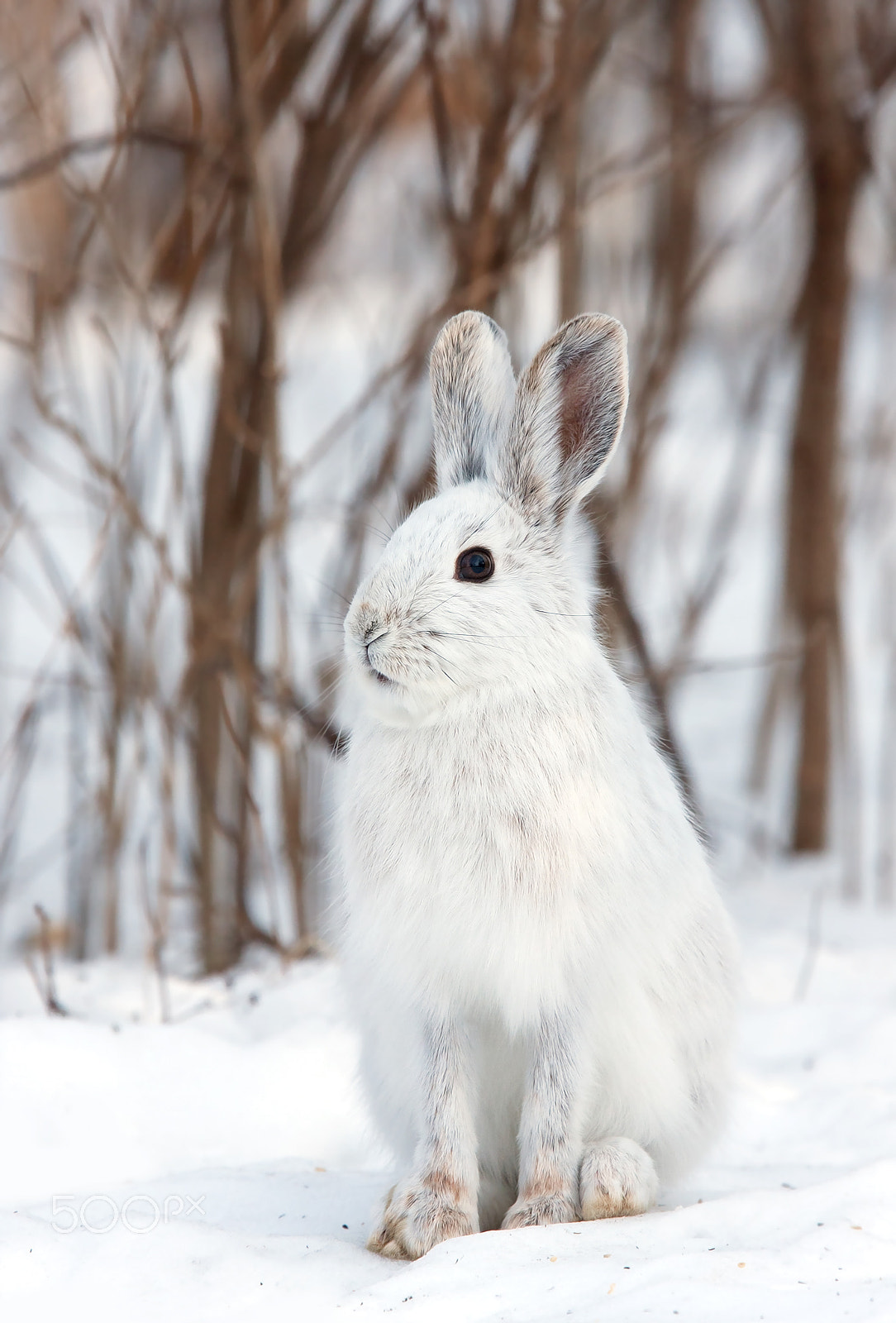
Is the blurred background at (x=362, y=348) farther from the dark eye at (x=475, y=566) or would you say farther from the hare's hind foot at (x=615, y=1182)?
the hare's hind foot at (x=615, y=1182)

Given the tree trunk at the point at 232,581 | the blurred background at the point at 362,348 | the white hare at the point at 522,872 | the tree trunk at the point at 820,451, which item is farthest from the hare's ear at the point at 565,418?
the tree trunk at the point at 820,451

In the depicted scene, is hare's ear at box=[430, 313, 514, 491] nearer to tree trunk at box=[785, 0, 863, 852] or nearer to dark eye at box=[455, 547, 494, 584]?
dark eye at box=[455, 547, 494, 584]

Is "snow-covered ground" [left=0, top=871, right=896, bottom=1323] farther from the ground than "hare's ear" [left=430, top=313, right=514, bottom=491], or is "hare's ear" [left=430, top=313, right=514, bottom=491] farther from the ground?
"hare's ear" [left=430, top=313, right=514, bottom=491]

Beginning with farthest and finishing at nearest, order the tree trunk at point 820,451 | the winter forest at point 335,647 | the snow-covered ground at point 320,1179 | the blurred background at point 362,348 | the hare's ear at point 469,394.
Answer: the tree trunk at point 820,451 < the blurred background at point 362,348 < the hare's ear at point 469,394 < the winter forest at point 335,647 < the snow-covered ground at point 320,1179

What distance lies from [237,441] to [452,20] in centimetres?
141

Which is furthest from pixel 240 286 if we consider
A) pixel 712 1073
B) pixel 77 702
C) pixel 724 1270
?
pixel 724 1270

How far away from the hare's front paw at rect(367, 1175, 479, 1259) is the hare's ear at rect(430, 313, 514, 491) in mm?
1064

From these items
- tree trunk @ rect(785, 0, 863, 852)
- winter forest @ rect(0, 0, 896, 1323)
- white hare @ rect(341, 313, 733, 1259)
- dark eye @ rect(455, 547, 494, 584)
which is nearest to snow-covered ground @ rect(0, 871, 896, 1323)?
winter forest @ rect(0, 0, 896, 1323)

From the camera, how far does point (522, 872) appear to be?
1.82 m

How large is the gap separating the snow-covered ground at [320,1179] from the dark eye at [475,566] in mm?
875

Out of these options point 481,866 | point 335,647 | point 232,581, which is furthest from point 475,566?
point 232,581

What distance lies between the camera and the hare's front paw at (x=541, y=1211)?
1.84 meters

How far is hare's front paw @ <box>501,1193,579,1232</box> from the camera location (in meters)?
1.84

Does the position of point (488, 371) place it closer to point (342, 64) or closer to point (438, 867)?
point (438, 867)
